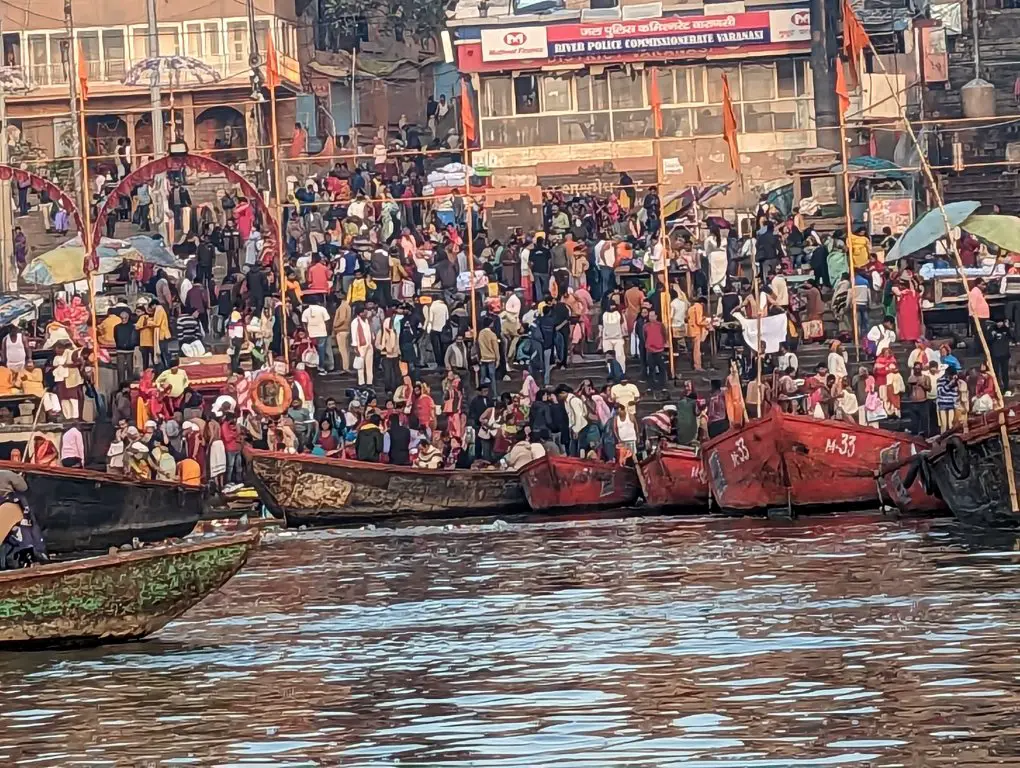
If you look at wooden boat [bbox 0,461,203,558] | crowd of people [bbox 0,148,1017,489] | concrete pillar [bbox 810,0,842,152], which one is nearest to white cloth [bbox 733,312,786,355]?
crowd of people [bbox 0,148,1017,489]

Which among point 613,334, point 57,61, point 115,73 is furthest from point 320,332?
point 57,61

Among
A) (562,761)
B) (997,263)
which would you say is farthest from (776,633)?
(997,263)

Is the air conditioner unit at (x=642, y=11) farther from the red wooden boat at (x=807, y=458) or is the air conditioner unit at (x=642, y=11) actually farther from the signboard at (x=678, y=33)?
the red wooden boat at (x=807, y=458)

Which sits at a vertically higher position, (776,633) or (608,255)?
(608,255)

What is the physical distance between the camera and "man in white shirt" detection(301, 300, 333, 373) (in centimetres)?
3884

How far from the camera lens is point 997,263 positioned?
3862cm

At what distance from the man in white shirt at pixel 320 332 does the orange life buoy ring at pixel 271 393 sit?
6.84 feet

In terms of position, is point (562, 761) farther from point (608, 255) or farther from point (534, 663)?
point (608, 255)

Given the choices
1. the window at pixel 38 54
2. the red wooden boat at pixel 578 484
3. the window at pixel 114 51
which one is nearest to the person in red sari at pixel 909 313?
the red wooden boat at pixel 578 484

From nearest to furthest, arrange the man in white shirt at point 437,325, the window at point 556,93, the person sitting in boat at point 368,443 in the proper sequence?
1. the person sitting in boat at point 368,443
2. the man in white shirt at point 437,325
3. the window at point 556,93

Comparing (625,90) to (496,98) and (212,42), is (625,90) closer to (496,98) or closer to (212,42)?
(496,98)

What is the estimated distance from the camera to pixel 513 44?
5569cm

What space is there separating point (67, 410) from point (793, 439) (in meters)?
13.1

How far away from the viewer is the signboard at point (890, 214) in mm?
47188
